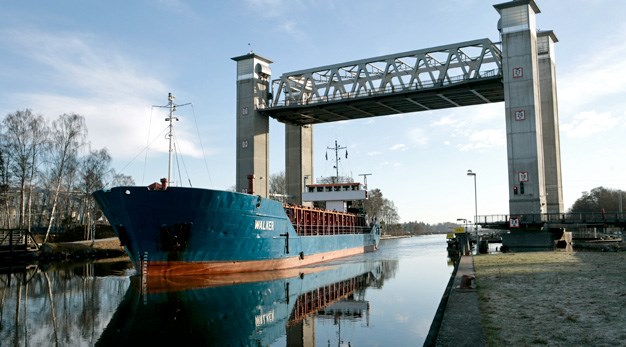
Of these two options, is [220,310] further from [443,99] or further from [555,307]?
[443,99]

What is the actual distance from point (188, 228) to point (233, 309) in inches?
254

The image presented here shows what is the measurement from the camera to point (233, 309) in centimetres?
1299

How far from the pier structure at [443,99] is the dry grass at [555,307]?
663 inches

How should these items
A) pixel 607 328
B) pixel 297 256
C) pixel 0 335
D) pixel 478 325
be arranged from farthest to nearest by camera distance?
pixel 297 256 → pixel 0 335 → pixel 478 325 → pixel 607 328

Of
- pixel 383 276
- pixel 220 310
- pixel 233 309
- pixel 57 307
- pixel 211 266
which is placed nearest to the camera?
pixel 220 310

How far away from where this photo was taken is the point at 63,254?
34188 millimetres

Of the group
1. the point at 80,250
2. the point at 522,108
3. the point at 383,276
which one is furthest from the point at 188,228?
the point at 522,108

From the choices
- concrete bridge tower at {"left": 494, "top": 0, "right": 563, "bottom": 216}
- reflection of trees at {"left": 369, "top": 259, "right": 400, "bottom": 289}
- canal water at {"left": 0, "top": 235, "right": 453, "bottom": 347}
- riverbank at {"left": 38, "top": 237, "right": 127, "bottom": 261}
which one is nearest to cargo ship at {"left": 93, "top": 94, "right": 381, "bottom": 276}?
canal water at {"left": 0, "top": 235, "right": 453, "bottom": 347}

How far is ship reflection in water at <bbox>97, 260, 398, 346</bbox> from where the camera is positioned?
9.88 metres

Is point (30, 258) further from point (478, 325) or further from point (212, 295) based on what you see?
point (478, 325)

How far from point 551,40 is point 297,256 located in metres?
29.4

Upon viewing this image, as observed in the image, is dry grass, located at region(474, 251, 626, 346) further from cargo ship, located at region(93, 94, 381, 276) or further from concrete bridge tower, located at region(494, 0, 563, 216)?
concrete bridge tower, located at region(494, 0, 563, 216)

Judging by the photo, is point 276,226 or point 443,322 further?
point 276,226

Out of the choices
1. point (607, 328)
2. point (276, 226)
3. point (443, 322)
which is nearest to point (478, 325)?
point (443, 322)
